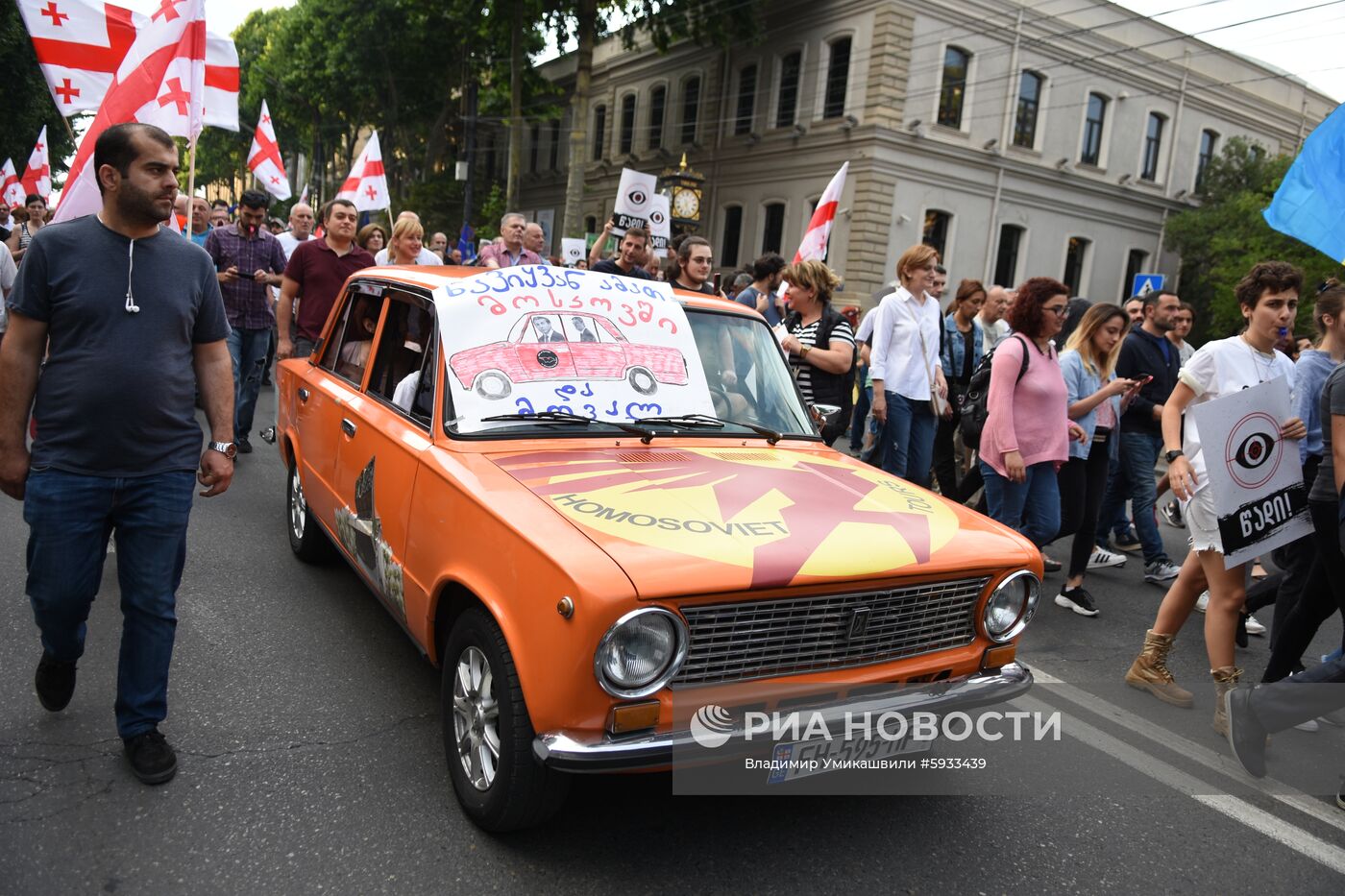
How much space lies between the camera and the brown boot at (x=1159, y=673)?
443 centimetres

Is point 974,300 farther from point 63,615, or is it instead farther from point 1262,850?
point 63,615

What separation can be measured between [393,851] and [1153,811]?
2593 millimetres

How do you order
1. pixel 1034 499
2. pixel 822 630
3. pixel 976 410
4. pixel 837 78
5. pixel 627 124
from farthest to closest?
pixel 627 124, pixel 837 78, pixel 976 410, pixel 1034 499, pixel 822 630

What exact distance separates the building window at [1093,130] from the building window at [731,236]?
10732 mm

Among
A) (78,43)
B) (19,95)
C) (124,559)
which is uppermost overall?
(19,95)

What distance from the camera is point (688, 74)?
109ft

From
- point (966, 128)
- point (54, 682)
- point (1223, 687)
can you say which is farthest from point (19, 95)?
point (1223, 687)

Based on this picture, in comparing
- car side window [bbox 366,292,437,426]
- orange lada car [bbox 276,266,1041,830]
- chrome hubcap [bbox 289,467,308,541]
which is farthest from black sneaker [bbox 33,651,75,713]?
chrome hubcap [bbox 289,467,308,541]

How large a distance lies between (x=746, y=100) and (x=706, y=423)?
29291mm

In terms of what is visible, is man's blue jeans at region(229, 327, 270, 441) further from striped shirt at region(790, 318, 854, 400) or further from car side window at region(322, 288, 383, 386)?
striped shirt at region(790, 318, 854, 400)

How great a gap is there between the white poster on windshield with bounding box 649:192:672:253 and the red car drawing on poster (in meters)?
9.29

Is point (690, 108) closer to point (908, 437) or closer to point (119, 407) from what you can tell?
point (908, 437)

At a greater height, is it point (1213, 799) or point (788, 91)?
point (788, 91)

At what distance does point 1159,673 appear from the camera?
4469 millimetres
